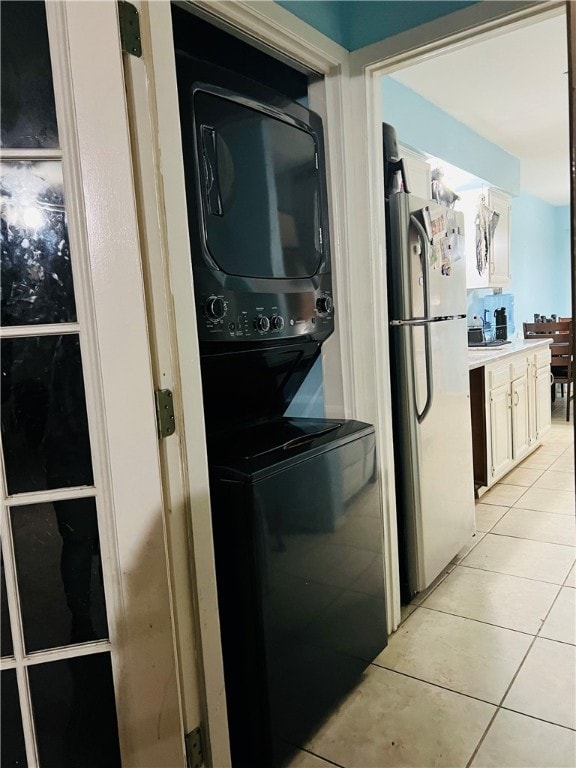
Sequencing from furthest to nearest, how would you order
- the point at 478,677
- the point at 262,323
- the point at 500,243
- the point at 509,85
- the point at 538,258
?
the point at 538,258 → the point at 500,243 → the point at 509,85 → the point at 478,677 → the point at 262,323

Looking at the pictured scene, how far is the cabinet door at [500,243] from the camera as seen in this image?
16.1ft

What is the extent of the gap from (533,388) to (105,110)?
4034 millimetres

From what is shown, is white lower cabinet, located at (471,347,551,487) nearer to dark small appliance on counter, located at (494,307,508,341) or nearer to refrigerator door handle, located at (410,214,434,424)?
dark small appliance on counter, located at (494,307,508,341)

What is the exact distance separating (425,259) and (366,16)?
90 centimetres

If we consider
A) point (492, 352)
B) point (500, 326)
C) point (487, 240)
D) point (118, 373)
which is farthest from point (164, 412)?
point (500, 326)

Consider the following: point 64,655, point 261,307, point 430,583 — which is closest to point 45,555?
point 64,655

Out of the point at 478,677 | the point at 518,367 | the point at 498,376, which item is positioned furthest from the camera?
the point at 518,367

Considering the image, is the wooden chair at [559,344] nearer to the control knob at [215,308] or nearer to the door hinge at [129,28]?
the control knob at [215,308]

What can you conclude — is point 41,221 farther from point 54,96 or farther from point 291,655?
point 291,655

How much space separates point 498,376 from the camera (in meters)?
3.66

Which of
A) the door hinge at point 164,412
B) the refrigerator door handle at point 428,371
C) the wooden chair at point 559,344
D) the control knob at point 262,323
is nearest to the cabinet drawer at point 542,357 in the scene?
the wooden chair at point 559,344

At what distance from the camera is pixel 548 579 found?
2580 millimetres

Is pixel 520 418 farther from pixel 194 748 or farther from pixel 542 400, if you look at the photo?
pixel 194 748

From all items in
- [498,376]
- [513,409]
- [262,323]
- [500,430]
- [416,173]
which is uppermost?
[416,173]
